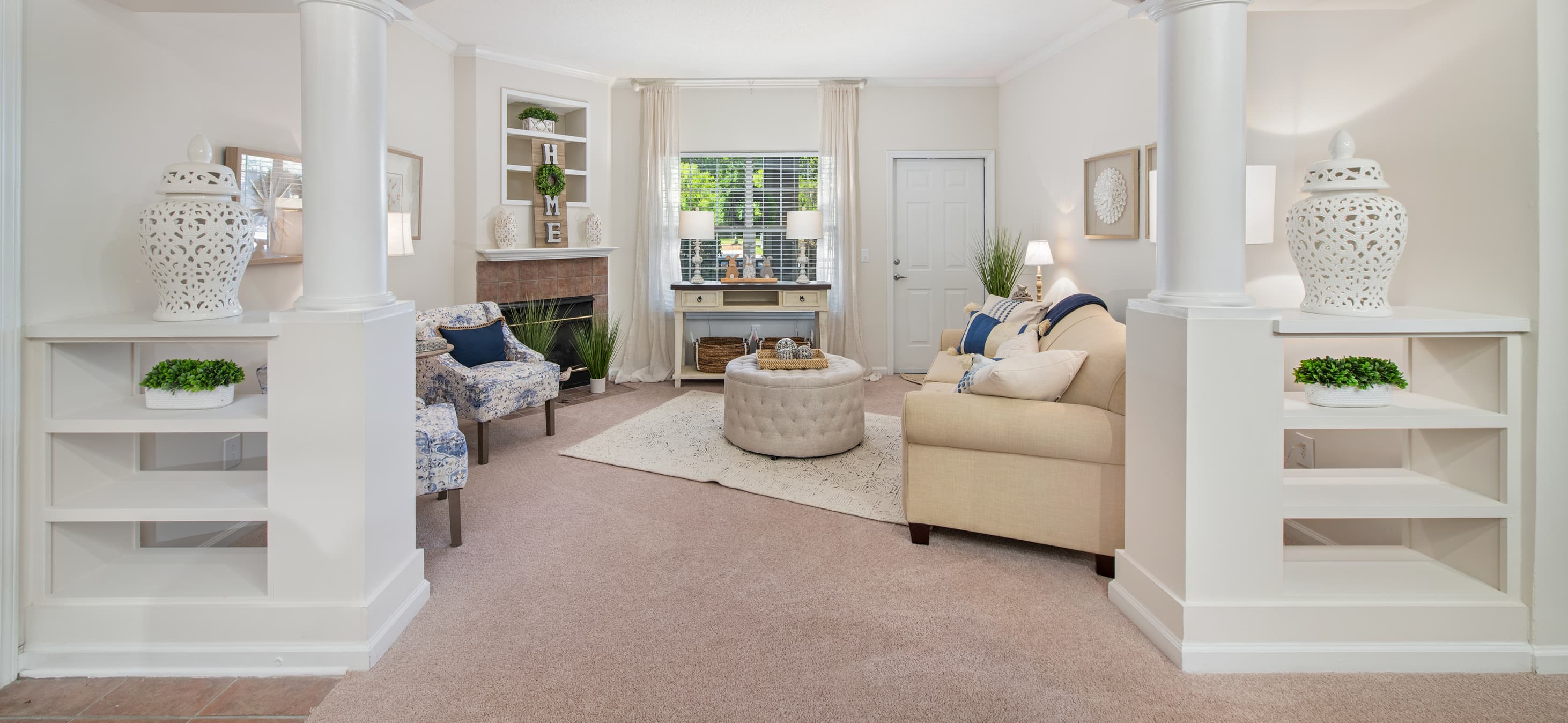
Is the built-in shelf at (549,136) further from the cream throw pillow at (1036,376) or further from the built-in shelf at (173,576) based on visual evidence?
the cream throw pillow at (1036,376)

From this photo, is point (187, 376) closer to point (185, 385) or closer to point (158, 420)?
point (185, 385)

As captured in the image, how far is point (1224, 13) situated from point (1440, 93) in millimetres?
747

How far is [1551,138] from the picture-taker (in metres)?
1.99

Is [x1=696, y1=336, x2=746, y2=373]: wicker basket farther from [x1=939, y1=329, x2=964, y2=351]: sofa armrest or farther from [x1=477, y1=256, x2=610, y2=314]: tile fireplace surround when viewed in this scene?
[x1=939, y1=329, x2=964, y2=351]: sofa armrest

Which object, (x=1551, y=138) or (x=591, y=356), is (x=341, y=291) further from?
(x=591, y=356)

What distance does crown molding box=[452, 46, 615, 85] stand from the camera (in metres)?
5.72

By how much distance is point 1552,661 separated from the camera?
6.87 feet

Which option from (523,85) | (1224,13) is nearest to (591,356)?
(523,85)

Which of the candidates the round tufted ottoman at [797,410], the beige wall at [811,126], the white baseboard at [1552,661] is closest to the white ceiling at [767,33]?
the beige wall at [811,126]

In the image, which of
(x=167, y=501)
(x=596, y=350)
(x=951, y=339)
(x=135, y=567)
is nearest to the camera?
(x=167, y=501)

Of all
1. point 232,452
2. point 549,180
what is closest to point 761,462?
point 232,452

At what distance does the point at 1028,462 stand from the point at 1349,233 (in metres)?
1.18

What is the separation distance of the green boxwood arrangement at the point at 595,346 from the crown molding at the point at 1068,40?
12.2ft

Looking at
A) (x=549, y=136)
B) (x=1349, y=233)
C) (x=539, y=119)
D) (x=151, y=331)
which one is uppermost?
(x=539, y=119)
